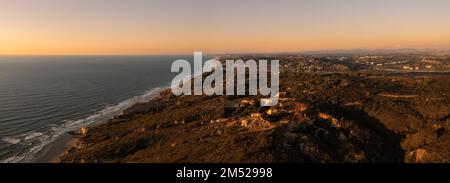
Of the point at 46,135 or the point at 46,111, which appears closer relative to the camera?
the point at 46,135

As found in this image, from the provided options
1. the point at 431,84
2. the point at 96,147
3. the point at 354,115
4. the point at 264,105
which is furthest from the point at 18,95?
the point at 431,84

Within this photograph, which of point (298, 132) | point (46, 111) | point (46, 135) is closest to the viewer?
point (298, 132)

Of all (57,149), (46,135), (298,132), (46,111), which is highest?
(298,132)

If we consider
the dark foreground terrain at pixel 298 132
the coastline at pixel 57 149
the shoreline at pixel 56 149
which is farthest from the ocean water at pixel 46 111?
the dark foreground terrain at pixel 298 132

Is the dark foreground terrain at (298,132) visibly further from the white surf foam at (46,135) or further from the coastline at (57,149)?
the white surf foam at (46,135)

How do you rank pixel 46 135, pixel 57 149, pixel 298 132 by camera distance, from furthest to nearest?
pixel 46 135 → pixel 57 149 → pixel 298 132

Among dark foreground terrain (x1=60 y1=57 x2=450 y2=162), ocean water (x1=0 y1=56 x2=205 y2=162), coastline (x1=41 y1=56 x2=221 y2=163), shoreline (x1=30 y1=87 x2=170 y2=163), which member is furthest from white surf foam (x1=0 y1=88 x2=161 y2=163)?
dark foreground terrain (x1=60 y1=57 x2=450 y2=162)

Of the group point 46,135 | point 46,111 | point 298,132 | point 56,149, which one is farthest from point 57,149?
point 298,132

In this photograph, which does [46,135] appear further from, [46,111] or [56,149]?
[46,111]
